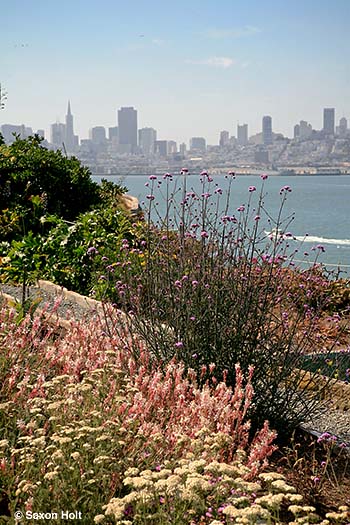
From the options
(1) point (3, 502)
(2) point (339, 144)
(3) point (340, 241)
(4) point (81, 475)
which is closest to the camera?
(4) point (81, 475)

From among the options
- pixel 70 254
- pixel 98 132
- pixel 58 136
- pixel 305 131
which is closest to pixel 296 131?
pixel 305 131

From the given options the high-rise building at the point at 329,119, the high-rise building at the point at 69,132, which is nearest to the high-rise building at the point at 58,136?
the high-rise building at the point at 69,132

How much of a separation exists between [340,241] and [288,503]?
18109 mm

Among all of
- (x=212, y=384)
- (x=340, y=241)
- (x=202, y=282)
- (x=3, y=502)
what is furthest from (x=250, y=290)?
(x=340, y=241)

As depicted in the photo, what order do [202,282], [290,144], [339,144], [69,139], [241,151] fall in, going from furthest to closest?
[339,144], [290,144], [69,139], [241,151], [202,282]

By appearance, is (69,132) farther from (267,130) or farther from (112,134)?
(267,130)

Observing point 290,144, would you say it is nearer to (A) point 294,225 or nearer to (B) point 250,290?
(A) point 294,225

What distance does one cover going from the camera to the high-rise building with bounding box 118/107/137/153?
37.1 metres

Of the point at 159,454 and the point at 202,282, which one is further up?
the point at 202,282

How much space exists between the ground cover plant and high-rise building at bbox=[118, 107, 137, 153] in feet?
107

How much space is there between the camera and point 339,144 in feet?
179

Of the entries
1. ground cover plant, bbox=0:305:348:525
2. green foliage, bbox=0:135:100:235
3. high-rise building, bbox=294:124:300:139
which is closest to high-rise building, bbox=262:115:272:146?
high-rise building, bbox=294:124:300:139

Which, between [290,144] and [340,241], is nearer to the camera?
[340,241]

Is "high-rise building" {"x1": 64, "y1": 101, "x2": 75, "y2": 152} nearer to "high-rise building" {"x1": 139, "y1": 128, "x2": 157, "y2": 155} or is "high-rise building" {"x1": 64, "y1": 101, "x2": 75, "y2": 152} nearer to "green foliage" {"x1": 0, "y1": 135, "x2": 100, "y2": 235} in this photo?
"high-rise building" {"x1": 139, "y1": 128, "x2": 157, "y2": 155}
